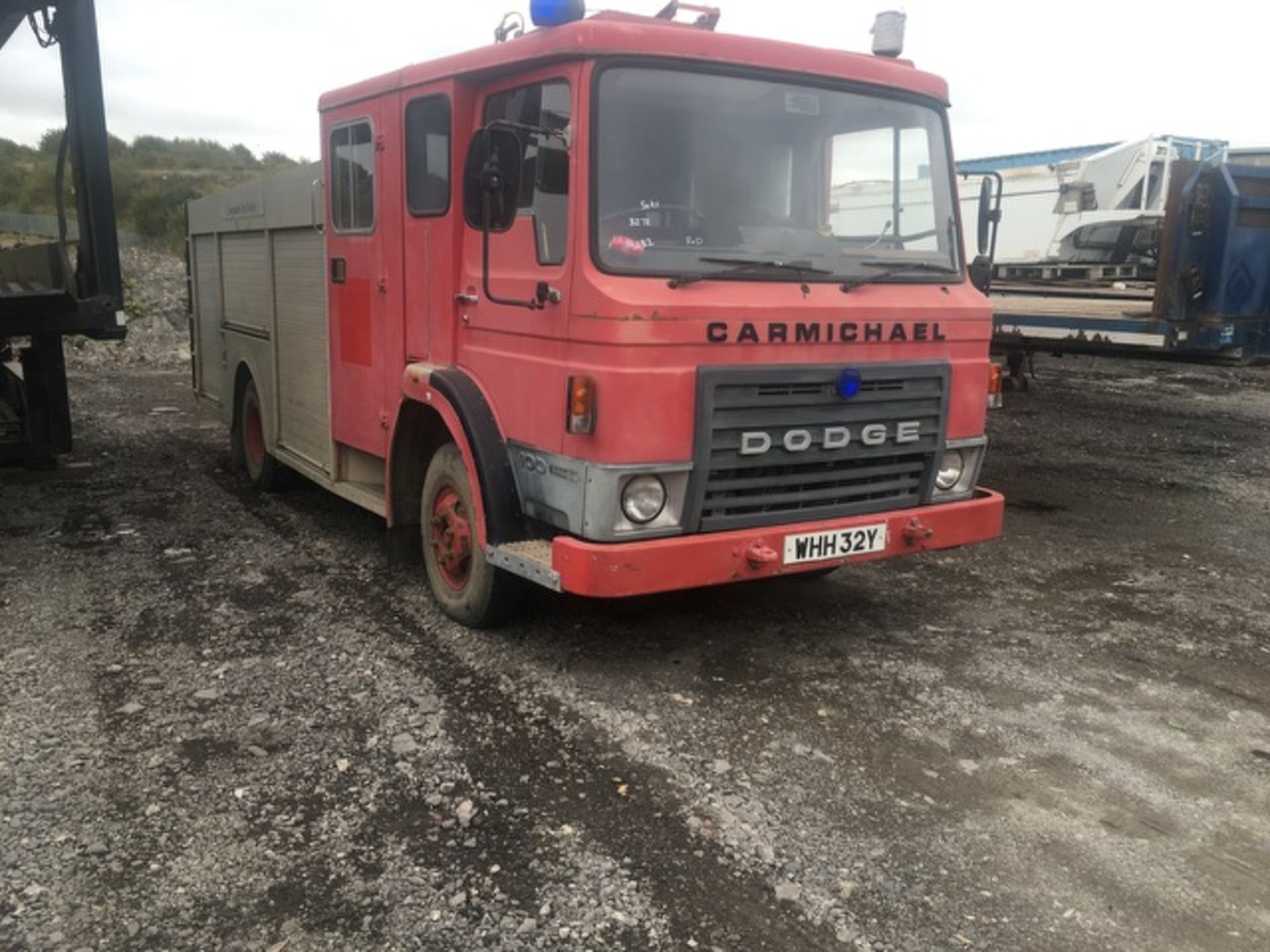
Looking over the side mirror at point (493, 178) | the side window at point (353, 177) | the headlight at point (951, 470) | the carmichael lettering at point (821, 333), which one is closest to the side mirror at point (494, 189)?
the side mirror at point (493, 178)

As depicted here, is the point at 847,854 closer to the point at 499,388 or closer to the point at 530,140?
the point at 499,388

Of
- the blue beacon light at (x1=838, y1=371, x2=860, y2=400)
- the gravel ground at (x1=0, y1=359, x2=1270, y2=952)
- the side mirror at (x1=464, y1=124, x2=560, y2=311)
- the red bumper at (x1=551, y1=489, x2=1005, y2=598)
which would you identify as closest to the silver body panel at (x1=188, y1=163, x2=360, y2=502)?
the gravel ground at (x1=0, y1=359, x2=1270, y2=952)

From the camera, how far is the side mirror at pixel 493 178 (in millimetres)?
4094

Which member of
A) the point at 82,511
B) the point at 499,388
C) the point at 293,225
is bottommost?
the point at 82,511

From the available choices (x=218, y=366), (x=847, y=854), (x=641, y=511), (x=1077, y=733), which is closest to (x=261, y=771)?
(x=641, y=511)

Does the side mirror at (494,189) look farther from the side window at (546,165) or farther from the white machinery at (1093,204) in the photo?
the white machinery at (1093,204)

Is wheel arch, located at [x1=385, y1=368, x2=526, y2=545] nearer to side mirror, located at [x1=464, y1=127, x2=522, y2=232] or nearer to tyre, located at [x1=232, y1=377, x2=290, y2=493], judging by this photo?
side mirror, located at [x1=464, y1=127, x2=522, y2=232]

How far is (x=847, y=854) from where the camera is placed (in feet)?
10.4

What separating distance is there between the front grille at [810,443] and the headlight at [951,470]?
6.4 inches

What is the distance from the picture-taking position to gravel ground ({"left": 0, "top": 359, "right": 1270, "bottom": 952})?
2881mm

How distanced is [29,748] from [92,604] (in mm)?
1639

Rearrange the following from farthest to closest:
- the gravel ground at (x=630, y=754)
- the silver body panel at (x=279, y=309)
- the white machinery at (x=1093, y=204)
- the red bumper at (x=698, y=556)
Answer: the white machinery at (x=1093, y=204), the silver body panel at (x=279, y=309), the red bumper at (x=698, y=556), the gravel ground at (x=630, y=754)

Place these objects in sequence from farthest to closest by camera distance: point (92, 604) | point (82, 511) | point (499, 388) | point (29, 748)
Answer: point (82, 511) < point (92, 604) < point (499, 388) < point (29, 748)

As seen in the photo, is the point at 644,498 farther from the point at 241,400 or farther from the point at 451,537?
the point at 241,400
